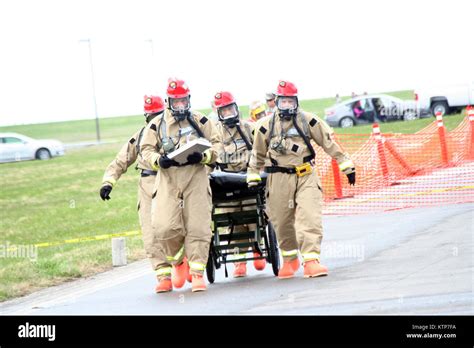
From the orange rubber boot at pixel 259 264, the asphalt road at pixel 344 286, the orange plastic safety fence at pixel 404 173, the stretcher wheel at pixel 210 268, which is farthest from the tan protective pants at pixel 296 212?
the orange plastic safety fence at pixel 404 173

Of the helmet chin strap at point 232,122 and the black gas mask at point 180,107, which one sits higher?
the black gas mask at point 180,107

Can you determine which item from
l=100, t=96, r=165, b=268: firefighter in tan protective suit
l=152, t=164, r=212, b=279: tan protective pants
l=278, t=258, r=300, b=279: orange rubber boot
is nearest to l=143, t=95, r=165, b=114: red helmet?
l=100, t=96, r=165, b=268: firefighter in tan protective suit

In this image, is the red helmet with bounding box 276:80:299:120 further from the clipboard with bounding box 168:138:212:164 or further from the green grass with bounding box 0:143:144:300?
the green grass with bounding box 0:143:144:300

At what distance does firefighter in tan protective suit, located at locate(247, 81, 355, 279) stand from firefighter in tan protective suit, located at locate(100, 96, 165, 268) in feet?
4.28

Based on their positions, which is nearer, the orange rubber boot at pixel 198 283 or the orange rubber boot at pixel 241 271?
the orange rubber boot at pixel 198 283

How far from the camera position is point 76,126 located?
91.2m

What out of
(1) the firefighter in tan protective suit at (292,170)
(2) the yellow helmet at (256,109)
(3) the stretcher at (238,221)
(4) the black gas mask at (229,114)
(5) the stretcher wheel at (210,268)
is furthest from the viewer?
(2) the yellow helmet at (256,109)

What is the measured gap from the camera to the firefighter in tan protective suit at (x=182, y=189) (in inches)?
500

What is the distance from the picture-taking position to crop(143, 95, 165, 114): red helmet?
551 inches

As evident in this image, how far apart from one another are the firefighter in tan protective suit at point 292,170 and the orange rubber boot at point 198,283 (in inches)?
38.7

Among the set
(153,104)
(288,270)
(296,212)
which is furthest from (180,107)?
(288,270)

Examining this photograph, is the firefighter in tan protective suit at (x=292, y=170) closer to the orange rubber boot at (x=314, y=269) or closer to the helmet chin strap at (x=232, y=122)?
the orange rubber boot at (x=314, y=269)

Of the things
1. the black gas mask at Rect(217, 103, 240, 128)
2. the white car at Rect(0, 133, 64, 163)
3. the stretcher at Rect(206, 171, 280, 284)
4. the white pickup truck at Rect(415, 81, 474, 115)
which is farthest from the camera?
the white car at Rect(0, 133, 64, 163)

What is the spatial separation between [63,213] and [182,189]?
1551cm
